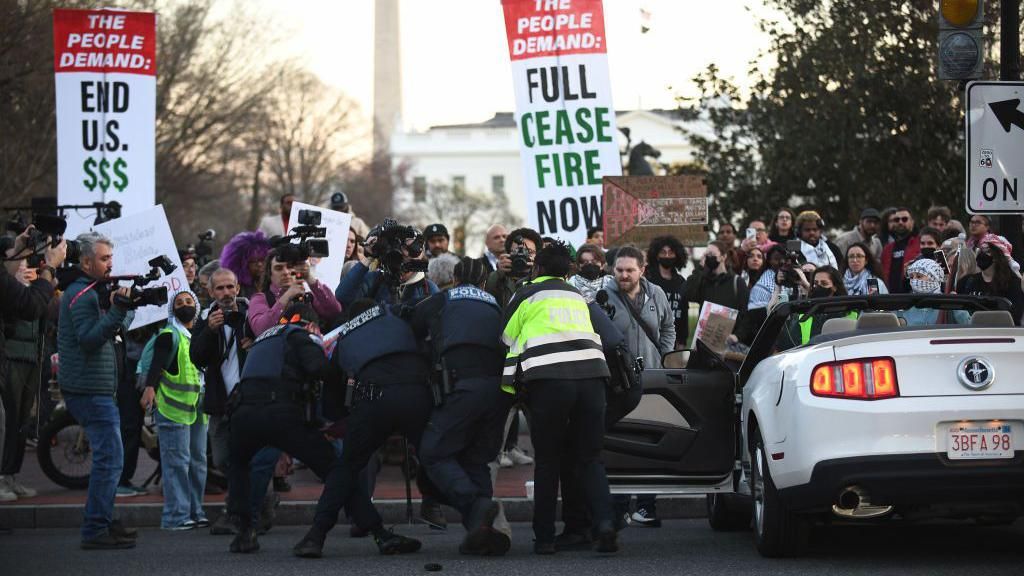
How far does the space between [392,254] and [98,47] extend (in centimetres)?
786

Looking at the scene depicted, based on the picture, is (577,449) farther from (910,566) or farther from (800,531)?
(910,566)

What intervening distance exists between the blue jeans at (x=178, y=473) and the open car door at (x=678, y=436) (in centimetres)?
327

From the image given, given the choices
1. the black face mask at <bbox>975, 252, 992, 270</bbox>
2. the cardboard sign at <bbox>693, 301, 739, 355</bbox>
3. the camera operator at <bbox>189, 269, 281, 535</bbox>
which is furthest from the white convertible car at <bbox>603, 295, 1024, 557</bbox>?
the cardboard sign at <bbox>693, 301, 739, 355</bbox>

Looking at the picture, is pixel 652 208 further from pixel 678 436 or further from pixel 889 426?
pixel 889 426

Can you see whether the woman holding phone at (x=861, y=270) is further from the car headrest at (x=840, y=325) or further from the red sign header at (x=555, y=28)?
the car headrest at (x=840, y=325)

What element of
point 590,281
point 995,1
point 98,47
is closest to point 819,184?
point 995,1

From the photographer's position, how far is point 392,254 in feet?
35.3

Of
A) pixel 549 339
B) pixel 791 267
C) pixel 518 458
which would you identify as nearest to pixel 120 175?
pixel 518 458

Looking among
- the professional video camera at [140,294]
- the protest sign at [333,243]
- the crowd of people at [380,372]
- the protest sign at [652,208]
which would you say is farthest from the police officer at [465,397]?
the protest sign at [652,208]

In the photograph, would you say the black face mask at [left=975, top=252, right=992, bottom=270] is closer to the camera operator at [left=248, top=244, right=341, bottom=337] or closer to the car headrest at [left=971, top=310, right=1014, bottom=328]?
the car headrest at [left=971, top=310, right=1014, bottom=328]

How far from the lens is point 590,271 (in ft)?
40.8

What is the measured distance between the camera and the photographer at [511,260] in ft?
38.0

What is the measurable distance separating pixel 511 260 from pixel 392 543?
226 cm

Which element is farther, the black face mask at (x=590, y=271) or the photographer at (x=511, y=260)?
the black face mask at (x=590, y=271)
